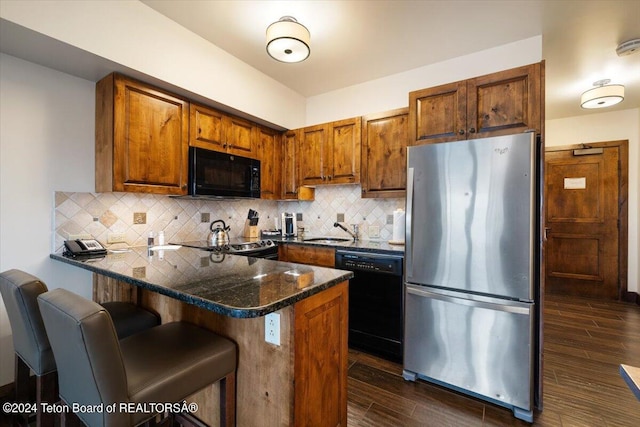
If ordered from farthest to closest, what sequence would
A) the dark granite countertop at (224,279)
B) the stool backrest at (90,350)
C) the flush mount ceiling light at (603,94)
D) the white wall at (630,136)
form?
the white wall at (630,136) < the flush mount ceiling light at (603,94) < the dark granite countertop at (224,279) < the stool backrest at (90,350)

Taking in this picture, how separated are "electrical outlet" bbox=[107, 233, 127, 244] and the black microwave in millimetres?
613

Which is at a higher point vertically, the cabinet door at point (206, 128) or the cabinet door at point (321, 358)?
the cabinet door at point (206, 128)

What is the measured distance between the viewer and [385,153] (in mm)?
2619

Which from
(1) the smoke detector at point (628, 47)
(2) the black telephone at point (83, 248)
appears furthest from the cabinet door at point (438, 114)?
(2) the black telephone at point (83, 248)

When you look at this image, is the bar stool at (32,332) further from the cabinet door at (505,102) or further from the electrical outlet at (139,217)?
the cabinet door at (505,102)

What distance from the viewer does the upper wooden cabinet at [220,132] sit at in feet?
8.02

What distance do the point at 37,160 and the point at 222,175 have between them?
3.97ft

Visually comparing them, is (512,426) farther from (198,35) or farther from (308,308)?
(198,35)

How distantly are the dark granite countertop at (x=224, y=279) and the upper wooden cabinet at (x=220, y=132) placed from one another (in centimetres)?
116

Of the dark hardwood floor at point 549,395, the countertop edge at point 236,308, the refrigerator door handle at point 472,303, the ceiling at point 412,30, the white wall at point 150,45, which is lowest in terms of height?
the dark hardwood floor at point 549,395

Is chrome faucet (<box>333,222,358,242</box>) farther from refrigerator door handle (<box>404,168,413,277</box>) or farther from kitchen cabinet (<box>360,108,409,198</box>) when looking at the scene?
refrigerator door handle (<box>404,168,413,277</box>)

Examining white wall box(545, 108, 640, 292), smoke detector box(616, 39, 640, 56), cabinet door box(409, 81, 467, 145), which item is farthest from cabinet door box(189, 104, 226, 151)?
white wall box(545, 108, 640, 292)

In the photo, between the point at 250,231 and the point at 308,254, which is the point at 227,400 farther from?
the point at 250,231

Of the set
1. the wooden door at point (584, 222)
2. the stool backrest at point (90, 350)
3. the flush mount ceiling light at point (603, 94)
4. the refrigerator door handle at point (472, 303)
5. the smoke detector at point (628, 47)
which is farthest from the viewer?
the wooden door at point (584, 222)
